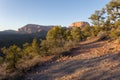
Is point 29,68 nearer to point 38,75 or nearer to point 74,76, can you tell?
point 38,75

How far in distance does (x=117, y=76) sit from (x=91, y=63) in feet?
11.1

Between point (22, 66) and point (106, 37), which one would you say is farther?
point (106, 37)

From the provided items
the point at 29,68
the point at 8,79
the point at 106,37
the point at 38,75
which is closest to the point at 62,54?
the point at 29,68

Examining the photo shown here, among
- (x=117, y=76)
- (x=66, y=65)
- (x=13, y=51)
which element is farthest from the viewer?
(x=13, y=51)

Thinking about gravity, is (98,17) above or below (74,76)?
above

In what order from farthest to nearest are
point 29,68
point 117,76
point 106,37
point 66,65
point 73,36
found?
point 73,36
point 106,37
point 29,68
point 66,65
point 117,76

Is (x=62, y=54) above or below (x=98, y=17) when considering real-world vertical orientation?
below

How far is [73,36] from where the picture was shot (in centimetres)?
3938

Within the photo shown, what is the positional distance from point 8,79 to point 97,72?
20.7 ft

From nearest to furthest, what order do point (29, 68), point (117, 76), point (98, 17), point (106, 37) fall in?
point (117, 76) → point (29, 68) → point (106, 37) → point (98, 17)

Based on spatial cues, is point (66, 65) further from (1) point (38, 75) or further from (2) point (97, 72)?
(2) point (97, 72)

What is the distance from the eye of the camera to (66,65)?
15.1 metres

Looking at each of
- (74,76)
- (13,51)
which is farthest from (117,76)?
(13,51)

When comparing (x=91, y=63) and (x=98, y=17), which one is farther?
(x=98, y=17)
